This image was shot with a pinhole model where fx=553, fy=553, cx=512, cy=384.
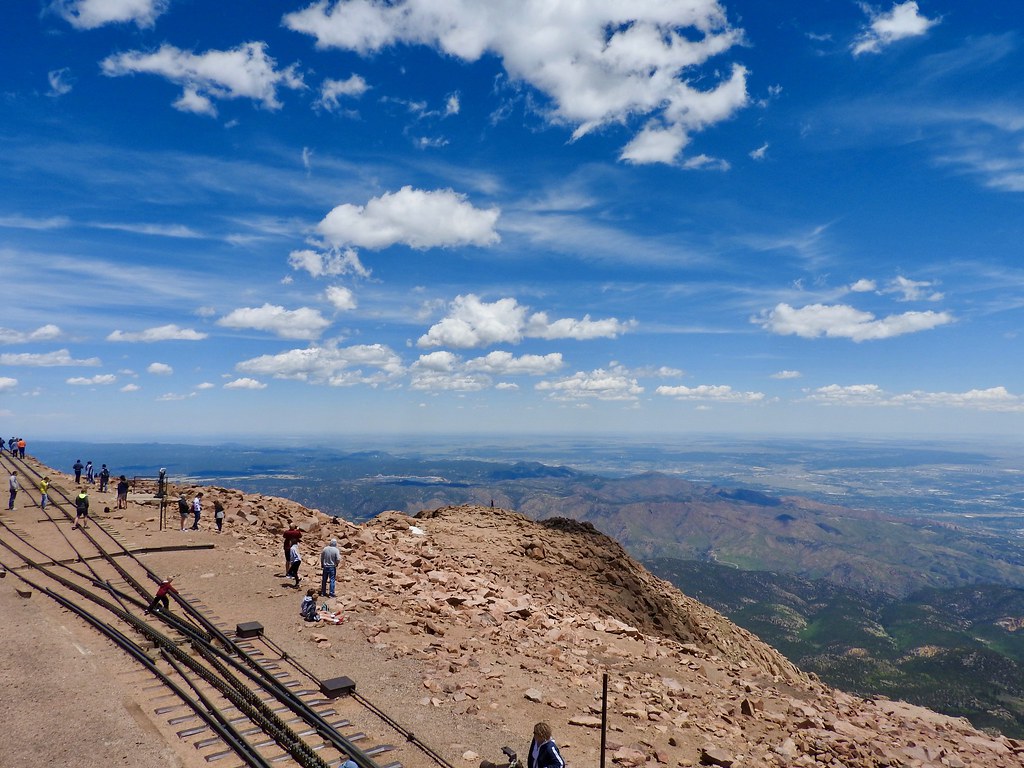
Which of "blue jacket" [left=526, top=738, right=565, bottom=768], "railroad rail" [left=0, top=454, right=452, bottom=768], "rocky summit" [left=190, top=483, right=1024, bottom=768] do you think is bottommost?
"rocky summit" [left=190, top=483, right=1024, bottom=768]

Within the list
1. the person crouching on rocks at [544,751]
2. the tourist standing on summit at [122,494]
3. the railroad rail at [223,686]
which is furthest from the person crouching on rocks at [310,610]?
the tourist standing on summit at [122,494]

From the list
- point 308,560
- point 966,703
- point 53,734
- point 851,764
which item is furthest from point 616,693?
point 966,703

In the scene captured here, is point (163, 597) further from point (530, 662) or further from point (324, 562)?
point (530, 662)

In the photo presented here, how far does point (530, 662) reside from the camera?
2075 cm

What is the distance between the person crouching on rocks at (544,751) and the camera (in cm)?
1077

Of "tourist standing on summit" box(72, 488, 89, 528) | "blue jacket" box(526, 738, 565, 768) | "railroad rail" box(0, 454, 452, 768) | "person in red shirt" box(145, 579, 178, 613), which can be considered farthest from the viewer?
"tourist standing on summit" box(72, 488, 89, 528)

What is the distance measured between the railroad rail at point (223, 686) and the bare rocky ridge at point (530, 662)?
2.52 ft

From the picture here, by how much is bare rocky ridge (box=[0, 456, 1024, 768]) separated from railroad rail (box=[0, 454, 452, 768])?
0.77m

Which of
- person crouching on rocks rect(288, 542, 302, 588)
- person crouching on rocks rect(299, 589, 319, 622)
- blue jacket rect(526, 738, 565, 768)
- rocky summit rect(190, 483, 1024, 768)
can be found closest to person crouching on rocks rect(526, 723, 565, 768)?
blue jacket rect(526, 738, 565, 768)

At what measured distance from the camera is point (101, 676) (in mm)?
17078

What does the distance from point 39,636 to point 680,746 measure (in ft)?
72.8

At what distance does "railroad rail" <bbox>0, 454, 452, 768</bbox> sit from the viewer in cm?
1370

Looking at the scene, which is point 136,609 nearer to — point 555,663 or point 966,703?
point 555,663

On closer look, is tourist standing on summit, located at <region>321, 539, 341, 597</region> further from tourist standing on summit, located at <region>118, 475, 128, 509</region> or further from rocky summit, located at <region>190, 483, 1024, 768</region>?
tourist standing on summit, located at <region>118, 475, 128, 509</region>
